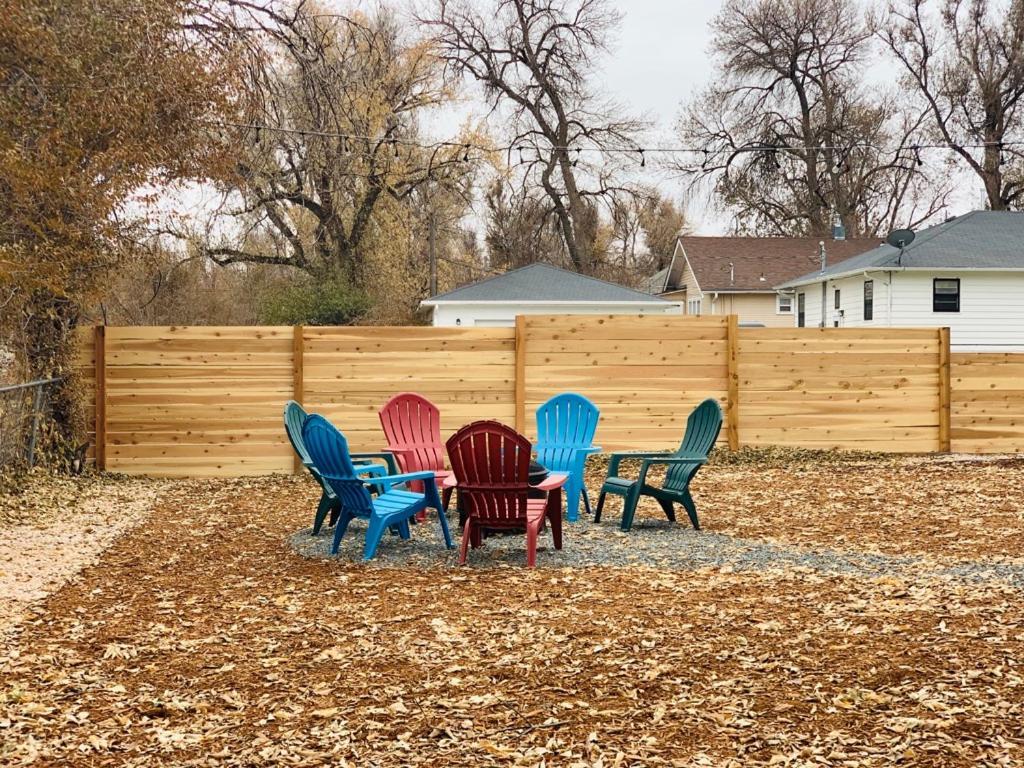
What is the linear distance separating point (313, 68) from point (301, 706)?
8381mm

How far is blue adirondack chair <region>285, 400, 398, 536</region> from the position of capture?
23.6ft

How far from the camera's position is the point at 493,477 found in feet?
20.9

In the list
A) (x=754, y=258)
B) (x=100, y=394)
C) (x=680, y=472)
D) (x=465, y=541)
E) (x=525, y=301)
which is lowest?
(x=465, y=541)

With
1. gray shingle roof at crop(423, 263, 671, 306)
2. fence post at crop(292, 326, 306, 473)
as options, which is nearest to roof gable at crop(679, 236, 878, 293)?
gray shingle roof at crop(423, 263, 671, 306)

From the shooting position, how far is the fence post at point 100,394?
1079 centimetres

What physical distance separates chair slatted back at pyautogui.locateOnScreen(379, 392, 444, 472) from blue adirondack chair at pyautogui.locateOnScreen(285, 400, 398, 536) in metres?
0.25

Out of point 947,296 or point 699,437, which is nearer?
point 699,437

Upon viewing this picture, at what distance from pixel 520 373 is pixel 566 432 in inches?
115

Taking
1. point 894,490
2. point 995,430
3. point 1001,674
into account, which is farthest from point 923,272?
point 1001,674

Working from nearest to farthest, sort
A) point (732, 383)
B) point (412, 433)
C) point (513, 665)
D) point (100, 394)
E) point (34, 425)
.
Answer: point (513, 665) → point (412, 433) → point (34, 425) → point (100, 394) → point (732, 383)

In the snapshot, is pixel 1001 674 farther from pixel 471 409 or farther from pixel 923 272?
pixel 923 272

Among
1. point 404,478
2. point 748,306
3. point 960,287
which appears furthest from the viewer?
point 748,306

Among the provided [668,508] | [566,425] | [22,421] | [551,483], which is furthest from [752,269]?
[551,483]

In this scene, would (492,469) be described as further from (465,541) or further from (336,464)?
(336,464)
